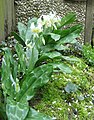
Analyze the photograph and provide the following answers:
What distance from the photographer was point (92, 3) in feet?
11.8

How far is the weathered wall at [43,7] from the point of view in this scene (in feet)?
10.9

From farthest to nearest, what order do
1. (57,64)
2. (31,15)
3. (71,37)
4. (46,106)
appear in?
(31,15)
(71,37)
(57,64)
(46,106)

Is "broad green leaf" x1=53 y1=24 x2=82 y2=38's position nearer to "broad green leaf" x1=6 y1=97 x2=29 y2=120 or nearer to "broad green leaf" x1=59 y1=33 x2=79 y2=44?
"broad green leaf" x1=59 y1=33 x2=79 y2=44

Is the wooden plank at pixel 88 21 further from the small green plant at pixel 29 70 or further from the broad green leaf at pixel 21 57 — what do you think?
the broad green leaf at pixel 21 57

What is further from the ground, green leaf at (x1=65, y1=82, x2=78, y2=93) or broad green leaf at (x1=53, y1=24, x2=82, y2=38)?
broad green leaf at (x1=53, y1=24, x2=82, y2=38)

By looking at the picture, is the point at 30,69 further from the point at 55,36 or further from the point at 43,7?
the point at 43,7

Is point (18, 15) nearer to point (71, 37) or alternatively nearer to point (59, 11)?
point (59, 11)

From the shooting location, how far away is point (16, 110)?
177cm

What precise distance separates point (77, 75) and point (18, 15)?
106cm

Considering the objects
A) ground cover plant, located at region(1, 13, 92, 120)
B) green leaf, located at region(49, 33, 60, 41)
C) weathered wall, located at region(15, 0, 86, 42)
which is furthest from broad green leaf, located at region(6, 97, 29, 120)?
weathered wall, located at region(15, 0, 86, 42)

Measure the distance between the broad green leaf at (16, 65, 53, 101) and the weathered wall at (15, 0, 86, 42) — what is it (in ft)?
4.62

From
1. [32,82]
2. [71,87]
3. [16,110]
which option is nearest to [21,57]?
[32,82]

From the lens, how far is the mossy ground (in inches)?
86.7

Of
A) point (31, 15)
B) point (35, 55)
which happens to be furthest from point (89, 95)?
point (31, 15)
